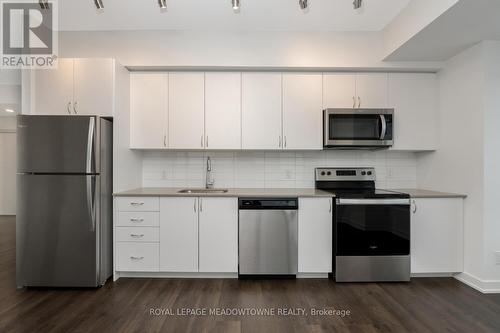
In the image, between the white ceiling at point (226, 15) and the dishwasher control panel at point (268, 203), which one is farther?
the dishwasher control panel at point (268, 203)

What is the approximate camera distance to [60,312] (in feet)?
7.04

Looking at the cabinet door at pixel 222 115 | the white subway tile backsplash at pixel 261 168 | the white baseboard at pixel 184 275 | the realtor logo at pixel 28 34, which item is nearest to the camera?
the realtor logo at pixel 28 34

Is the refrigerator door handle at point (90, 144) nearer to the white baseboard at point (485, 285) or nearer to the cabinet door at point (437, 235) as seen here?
the cabinet door at point (437, 235)

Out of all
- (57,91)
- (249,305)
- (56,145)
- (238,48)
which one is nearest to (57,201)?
(56,145)

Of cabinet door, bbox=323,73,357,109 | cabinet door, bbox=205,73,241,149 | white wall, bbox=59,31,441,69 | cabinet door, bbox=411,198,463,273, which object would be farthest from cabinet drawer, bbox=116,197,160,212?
cabinet door, bbox=411,198,463,273

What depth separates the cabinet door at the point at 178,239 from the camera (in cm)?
273

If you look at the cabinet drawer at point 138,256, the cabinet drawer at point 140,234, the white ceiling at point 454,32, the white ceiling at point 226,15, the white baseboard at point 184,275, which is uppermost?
the white ceiling at point 226,15

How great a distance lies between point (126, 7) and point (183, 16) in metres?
0.54

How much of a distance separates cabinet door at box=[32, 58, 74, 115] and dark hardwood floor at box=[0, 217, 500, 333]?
1.78 m

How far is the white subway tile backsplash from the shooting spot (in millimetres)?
3367

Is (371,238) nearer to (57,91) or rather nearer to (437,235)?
(437,235)

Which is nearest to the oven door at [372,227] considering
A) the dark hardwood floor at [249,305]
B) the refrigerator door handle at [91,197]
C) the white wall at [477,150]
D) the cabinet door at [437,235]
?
the cabinet door at [437,235]

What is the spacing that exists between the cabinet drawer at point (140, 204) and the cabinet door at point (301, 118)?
1.56 meters

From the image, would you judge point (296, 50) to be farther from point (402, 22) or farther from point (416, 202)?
point (416, 202)
